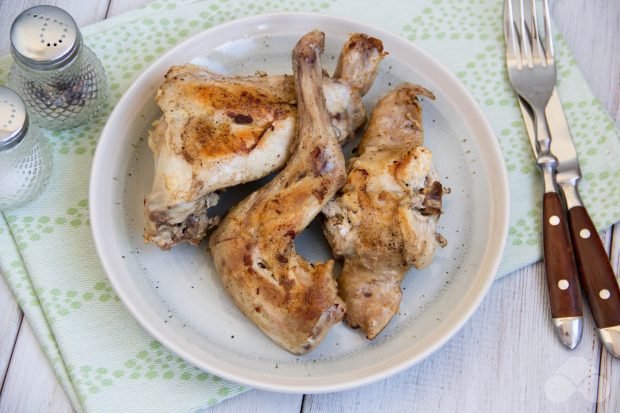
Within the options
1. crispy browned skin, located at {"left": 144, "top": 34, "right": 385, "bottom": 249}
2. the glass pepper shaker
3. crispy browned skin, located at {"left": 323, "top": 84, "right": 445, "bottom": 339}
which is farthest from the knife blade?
the glass pepper shaker

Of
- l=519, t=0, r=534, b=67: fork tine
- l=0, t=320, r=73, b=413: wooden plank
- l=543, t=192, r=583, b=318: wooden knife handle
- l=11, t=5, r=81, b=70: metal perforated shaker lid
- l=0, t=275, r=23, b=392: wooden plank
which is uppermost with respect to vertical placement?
l=11, t=5, r=81, b=70: metal perforated shaker lid

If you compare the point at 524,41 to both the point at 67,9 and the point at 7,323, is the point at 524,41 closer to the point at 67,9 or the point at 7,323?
the point at 67,9

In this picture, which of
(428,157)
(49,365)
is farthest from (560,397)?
(49,365)

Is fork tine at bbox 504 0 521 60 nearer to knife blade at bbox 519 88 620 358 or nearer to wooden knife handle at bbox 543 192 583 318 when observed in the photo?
knife blade at bbox 519 88 620 358

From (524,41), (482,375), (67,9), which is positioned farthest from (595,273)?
(67,9)

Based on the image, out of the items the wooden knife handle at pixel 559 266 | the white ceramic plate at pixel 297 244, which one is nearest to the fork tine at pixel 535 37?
the white ceramic plate at pixel 297 244
